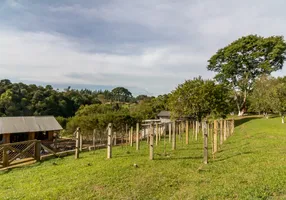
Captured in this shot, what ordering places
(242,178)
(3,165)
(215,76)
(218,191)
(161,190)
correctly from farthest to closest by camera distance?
(215,76)
(3,165)
(242,178)
(161,190)
(218,191)

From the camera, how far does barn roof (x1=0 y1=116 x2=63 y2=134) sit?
2127 centimetres

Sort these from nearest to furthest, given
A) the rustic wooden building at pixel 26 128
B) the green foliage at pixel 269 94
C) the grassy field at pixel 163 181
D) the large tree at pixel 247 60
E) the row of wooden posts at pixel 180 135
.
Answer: the grassy field at pixel 163 181 → the row of wooden posts at pixel 180 135 → the rustic wooden building at pixel 26 128 → the green foliage at pixel 269 94 → the large tree at pixel 247 60

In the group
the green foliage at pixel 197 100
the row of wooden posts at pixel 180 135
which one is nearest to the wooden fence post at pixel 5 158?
the row of wooden posts at pixel 180 135

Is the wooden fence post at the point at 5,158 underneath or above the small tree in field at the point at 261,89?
underneath

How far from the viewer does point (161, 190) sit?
5.34 metres

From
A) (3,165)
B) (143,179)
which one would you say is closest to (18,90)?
(3,165)

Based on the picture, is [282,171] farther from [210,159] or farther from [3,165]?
[3,165]

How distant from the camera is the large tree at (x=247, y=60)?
3434 cm

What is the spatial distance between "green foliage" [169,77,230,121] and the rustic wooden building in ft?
44.8

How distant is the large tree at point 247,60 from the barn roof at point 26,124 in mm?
26498

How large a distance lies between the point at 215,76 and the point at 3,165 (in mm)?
33953

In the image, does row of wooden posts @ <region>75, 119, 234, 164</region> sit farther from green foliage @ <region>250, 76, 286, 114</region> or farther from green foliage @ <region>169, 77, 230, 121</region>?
green foliage @ <region>250, 76, 286, 114</region>

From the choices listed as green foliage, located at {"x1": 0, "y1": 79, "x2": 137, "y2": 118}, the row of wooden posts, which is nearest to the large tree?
the row of wooden posts

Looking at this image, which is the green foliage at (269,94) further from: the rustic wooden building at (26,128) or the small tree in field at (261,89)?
the rustic wooden building at (26,128)
